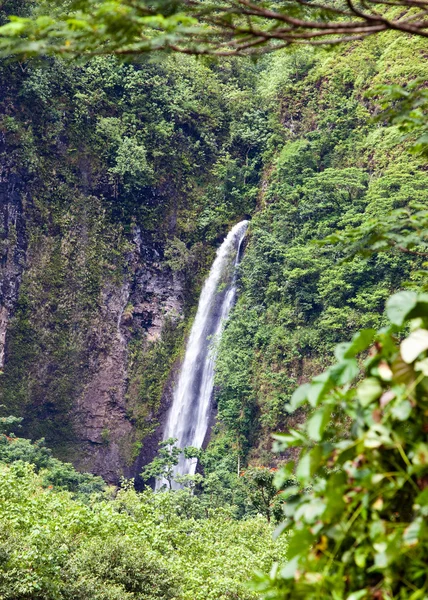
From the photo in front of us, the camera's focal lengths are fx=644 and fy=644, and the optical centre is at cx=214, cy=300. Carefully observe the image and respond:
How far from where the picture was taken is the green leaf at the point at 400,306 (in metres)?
1.04

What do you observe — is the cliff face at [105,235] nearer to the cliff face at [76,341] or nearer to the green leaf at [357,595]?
the cliff face at [76,341]

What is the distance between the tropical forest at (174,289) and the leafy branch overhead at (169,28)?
4.45 metres

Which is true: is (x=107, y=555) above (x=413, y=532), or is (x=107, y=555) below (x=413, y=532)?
below

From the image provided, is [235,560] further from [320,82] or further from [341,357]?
[320,82]

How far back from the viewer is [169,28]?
5.32ft

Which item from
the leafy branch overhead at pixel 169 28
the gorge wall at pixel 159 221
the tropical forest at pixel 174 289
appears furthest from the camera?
the gorge wall at pixel 159 221

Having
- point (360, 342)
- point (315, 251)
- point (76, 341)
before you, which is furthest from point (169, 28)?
point (76, 341)

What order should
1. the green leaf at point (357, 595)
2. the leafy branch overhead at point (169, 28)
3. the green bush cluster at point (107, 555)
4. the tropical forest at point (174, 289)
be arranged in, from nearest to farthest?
the green leaf at point (357, 595) < the leafy branch overhead at point (169, 28) < the green bush cluster at point (107, 555) < the tropical forest at point (174, 289)

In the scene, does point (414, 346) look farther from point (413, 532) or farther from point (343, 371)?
point (413, 532)

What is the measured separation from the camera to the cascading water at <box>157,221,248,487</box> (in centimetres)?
1400

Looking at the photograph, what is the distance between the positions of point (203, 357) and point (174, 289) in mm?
2115

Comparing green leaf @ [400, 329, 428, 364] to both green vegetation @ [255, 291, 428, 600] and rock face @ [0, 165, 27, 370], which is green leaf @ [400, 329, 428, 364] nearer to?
green vegetation @ [255, 291, 428, 600]

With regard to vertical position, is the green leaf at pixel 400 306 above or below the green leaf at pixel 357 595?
above

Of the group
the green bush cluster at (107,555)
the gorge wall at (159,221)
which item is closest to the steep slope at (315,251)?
the gorge wall at (159,221)
